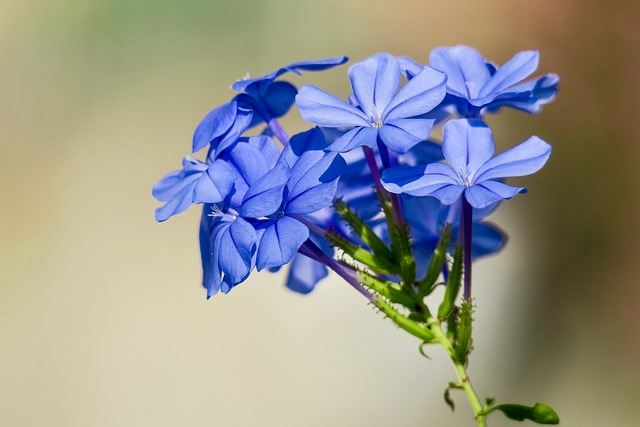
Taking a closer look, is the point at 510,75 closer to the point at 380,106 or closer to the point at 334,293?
the point at 380,106

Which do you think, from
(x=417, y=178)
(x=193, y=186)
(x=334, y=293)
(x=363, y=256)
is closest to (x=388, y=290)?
(x=363, y=256)

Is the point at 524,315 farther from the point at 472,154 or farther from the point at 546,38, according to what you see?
the point at 472,154

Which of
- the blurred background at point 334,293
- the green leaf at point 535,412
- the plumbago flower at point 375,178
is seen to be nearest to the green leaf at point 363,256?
the plumbago flower at point 375,178

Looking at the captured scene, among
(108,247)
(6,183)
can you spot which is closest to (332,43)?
(108,247)

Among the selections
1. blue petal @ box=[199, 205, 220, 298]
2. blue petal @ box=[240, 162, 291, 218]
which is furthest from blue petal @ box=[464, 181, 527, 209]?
blue petal @ box=[199, 205, 220, 298]

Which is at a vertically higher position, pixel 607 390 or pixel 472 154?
pixel 472 154

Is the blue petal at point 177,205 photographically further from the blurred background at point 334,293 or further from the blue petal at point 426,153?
the blurred background at point 334,293

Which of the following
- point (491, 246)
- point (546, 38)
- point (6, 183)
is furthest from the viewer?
point (6, 183)
